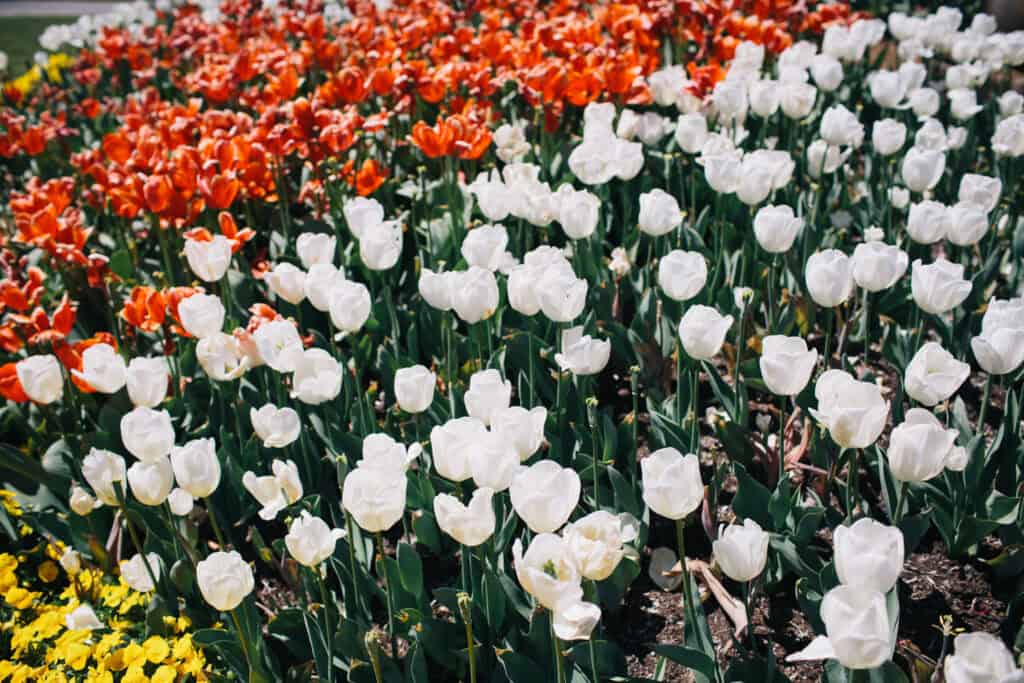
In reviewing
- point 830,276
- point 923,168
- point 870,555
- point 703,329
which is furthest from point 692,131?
point 870,555

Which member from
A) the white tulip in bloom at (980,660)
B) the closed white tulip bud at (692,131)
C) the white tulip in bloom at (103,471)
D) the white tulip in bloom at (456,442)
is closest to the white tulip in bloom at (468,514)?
the white tulip in bloom at (456,442)

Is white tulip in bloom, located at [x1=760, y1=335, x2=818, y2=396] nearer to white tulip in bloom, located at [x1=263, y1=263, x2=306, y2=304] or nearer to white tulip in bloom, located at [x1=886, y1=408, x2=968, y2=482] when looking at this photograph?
white tulip in bloom, located at [x1=886, y1=408, x2=968, y2=482]

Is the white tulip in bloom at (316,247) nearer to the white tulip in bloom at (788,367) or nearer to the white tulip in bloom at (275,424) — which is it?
the white tulip in bloom at (275,424)

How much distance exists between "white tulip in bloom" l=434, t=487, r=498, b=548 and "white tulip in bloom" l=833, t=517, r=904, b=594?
613mm

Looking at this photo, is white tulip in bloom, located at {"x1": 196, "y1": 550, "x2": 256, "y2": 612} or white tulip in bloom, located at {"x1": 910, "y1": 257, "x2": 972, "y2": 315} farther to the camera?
white tulip in bloom, located at {"x1": 910, "y1": 257, "x2": 972, "y2": 315}

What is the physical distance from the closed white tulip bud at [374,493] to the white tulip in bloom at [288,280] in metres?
0.95

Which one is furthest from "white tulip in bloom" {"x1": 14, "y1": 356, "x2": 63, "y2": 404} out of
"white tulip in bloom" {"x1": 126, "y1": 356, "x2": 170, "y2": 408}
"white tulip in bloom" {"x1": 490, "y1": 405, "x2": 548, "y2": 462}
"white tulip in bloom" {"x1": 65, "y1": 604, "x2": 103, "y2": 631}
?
"white tulip in bloom" {"x1": 490, "y1": 405, "x2": 548, "y2": 462}

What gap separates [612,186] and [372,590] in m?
2.20

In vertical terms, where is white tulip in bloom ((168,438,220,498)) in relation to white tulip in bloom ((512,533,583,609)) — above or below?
below

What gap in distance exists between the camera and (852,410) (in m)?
1.79

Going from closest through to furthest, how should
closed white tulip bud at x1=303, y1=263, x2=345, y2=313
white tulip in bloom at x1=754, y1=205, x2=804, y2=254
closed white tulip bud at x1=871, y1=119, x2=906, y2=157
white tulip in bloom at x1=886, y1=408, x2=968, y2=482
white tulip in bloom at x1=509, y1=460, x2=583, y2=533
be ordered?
1. white tulip in bloom at x1=509, y1=460, x2=583, y2=533
2. white tulip in bloom at x1=886, y1=408, x2=968, y2=482
3. closed white tulip bud at x1=303, y1=263, x2=345, y2=313
4. white tulip in bloom at x1=754, y1=205, x2=804, y2=254
5. closed white tulip bud at x1=871, y1=119, x2=906, y2=157

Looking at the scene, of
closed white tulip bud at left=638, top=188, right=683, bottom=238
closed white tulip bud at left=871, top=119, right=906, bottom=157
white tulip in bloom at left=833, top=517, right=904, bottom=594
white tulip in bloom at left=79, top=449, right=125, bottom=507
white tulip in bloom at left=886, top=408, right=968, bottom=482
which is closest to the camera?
white tulip in bloom at left=833, top=517, right=904, bottom=594

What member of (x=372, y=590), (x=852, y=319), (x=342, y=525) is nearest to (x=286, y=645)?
(x=372, y=590)

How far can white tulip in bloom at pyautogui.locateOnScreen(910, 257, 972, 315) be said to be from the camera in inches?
88.5
